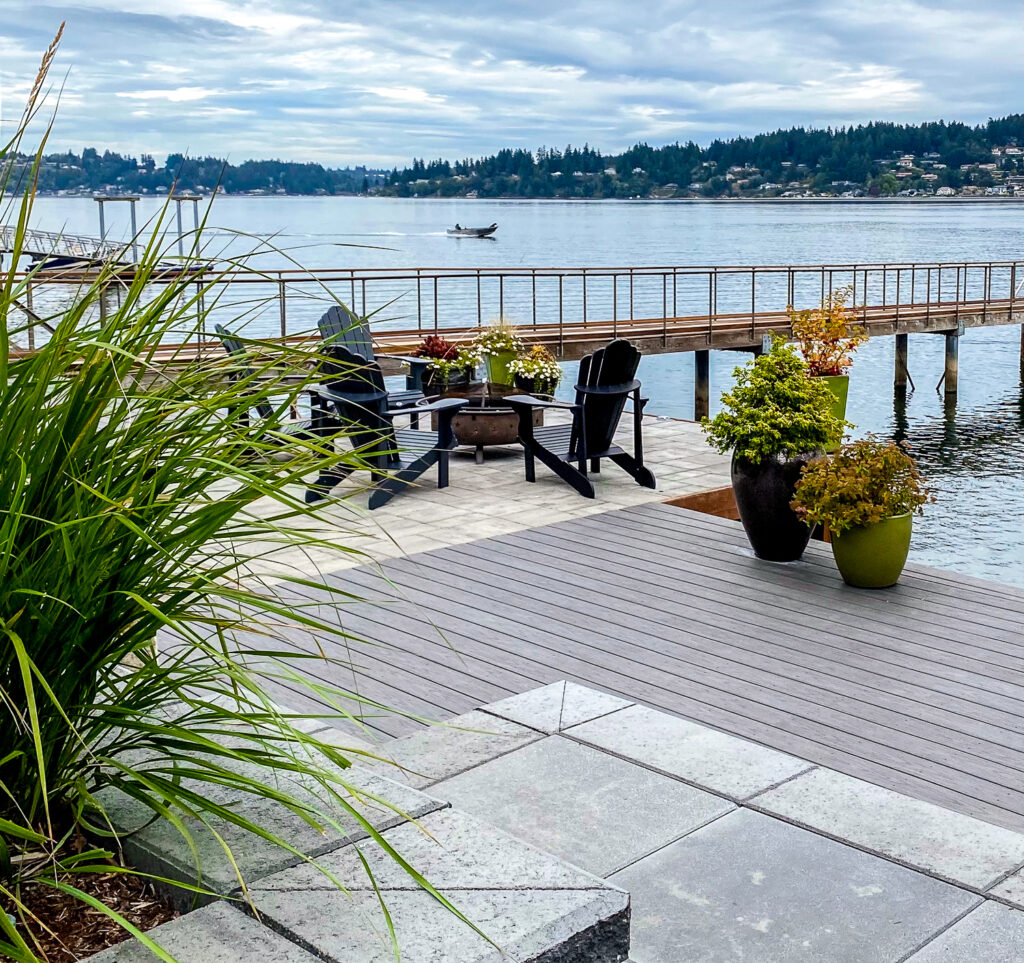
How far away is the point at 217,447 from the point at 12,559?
0.30 m

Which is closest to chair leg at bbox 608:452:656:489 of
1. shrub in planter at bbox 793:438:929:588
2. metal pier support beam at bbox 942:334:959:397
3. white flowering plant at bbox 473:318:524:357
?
shrub in planter at bbox 793:438:929:588

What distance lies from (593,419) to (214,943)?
604 cm

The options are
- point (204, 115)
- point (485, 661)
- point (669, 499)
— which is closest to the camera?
point (204, 115)

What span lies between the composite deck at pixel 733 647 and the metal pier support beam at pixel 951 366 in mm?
19316

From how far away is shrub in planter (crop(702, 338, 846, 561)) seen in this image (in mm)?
5531

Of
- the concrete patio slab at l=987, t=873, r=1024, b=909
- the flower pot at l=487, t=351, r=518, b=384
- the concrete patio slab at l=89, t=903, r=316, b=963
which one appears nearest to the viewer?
the concrete patio slab at l=89, t=903, r=316, b=963

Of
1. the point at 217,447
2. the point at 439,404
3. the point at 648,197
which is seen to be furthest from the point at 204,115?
the point at 648,197

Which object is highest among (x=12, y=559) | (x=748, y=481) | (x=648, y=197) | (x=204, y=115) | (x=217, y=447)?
(x=648, y=197)

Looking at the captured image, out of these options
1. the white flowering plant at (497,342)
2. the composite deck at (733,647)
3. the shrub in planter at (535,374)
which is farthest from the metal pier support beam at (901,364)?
the composite deck at (733,647)

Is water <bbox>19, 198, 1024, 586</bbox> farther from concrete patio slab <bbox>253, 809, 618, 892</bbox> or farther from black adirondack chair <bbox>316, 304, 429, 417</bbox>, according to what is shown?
concrete patio slab <bbox>253, 809, 618, 892</bbox>

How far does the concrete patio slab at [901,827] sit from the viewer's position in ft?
7.99

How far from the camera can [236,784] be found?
5.40ft

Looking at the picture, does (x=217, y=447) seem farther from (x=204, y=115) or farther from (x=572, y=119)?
(x=572, y=119)

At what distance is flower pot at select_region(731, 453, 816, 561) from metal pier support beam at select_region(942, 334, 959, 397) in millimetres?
19590
